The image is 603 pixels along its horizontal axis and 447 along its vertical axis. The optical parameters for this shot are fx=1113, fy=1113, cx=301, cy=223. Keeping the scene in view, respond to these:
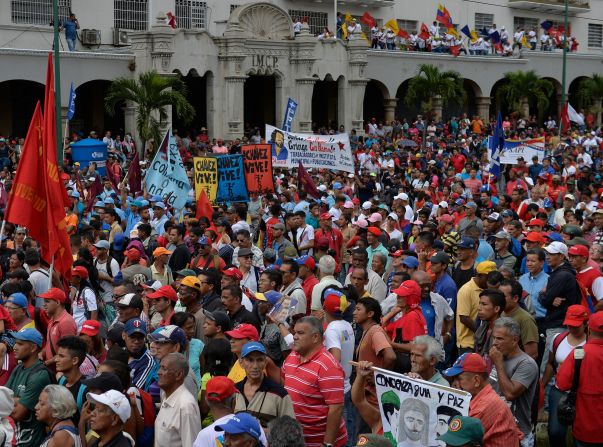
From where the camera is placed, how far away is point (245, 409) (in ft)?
22.3

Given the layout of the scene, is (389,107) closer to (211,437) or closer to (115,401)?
(115,401)

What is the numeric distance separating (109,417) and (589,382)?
3320 millimetres

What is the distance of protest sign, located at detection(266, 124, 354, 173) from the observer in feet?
66.9

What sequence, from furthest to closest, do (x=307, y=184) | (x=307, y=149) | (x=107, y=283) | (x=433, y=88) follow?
1. (x=433, y=88)
2. (x=307, y=149)
3. (x=307, y=184)
4. (x=107, y=283)

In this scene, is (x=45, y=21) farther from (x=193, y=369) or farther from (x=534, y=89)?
(x=193, y=369)

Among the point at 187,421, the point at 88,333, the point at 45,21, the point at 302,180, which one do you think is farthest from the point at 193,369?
the point at 45,21

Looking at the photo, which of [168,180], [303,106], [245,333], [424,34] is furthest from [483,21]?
[245,333]

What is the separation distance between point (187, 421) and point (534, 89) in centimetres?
3787

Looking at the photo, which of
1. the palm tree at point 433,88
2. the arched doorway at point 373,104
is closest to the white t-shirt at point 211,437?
the palm tree at point 433,88

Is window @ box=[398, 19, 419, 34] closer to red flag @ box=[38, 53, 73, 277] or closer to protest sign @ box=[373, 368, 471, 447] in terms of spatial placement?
red flag @ box=[38, 53, 73, 277]

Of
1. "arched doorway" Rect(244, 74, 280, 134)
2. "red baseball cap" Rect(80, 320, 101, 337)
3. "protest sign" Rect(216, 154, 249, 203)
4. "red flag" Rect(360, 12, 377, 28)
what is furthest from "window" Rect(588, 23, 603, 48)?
"red baseball cap" Rect(80, 320, 101, 337)

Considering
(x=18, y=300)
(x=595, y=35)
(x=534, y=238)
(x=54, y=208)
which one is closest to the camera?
(x=18, y=300)

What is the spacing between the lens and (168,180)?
17297 millimetres

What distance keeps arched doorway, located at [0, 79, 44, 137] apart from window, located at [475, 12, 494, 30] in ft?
65.8
